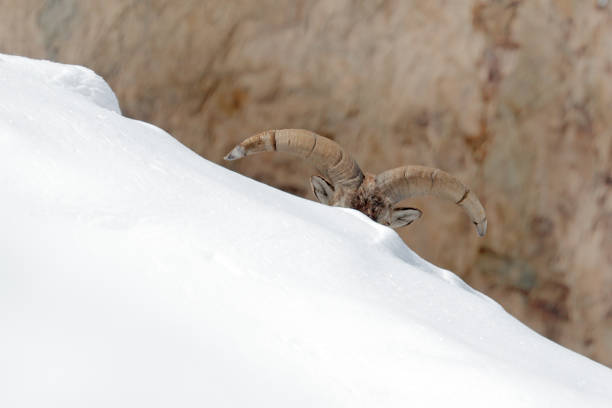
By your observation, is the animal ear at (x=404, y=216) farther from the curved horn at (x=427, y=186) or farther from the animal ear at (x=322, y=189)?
the animal ear at (x=322, y=189)

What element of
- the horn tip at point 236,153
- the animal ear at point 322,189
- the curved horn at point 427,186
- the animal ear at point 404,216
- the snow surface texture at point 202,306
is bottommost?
the snow surface texture at point 202,306

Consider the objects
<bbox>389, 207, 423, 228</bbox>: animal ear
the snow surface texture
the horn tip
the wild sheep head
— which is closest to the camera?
the snow surface texture

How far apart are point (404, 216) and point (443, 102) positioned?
2.78 feet

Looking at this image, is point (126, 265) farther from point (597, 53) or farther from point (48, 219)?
point (597, 53)

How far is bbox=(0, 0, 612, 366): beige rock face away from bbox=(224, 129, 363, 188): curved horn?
48 cm

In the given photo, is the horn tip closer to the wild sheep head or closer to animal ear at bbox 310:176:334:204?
the wild sheep head

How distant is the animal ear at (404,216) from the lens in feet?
13.6

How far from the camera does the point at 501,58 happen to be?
4.52m

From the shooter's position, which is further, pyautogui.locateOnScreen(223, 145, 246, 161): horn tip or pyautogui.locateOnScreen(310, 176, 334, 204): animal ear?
pyautogui.locateOnScreen(310, 176, 334, 204): animal ear

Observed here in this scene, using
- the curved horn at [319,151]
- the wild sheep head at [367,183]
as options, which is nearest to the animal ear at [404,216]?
the wild sheep head at [367,183]

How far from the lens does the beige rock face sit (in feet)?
14.8

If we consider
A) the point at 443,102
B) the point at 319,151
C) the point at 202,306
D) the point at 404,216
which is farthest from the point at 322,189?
the point at 202,306

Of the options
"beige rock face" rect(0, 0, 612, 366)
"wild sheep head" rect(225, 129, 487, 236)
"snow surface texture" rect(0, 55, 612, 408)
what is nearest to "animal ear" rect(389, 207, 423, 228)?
"wild sheep head" rect(225, 129, 487, 236)

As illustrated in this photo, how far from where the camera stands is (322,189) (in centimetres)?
415
